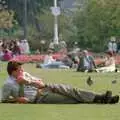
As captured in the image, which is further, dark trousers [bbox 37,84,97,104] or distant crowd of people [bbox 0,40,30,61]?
distant crowd of people [bbox 0,40,30,61]

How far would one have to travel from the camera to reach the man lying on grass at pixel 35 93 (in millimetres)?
15195

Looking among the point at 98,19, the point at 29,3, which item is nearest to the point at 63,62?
the point at 98,19

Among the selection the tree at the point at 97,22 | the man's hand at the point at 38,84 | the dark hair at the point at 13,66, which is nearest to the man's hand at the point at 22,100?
the man's hand at the point at 38,84

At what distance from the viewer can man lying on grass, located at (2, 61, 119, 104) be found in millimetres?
15195

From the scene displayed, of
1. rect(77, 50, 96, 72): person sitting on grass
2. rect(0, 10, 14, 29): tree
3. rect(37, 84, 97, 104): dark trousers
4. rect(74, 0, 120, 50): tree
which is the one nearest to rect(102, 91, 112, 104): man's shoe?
rect(37, 84, 97, 104): dark trousers

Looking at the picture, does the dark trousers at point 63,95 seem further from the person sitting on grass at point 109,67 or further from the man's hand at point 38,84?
the person sitting on grass at point 109,67

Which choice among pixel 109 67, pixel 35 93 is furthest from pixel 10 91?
pixel 109 67

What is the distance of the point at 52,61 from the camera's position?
126 ft

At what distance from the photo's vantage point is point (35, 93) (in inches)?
608

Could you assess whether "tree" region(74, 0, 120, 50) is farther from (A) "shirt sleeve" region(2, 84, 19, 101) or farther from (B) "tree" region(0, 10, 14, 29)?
(A) "shirt sleeve" region(2, 84, 19, 101)

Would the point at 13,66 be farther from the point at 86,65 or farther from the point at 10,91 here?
the point at 86,65
